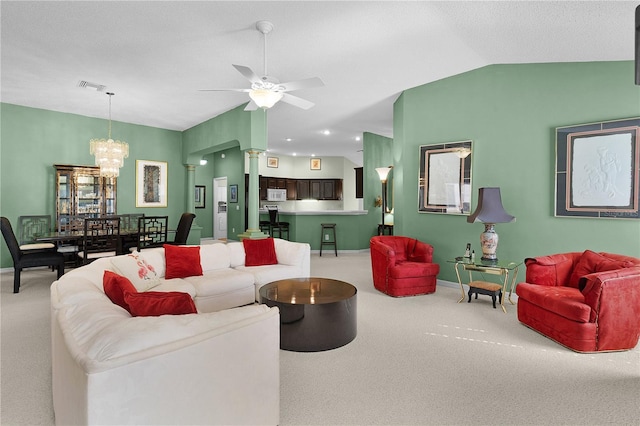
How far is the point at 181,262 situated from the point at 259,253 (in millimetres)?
992

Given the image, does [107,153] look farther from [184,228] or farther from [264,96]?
[264,96]

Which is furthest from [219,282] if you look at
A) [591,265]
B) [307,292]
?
[591,265]

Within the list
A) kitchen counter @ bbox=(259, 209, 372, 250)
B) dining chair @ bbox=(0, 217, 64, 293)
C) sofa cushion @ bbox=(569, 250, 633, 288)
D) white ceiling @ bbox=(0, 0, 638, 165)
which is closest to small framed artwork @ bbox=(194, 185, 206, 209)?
kitchen counter @ bbox=(259, 209, 372, 250)

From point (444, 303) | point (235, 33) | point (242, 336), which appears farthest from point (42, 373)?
point (444, 303)

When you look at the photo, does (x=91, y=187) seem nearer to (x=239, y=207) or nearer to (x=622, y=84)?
(x=239, y=207)

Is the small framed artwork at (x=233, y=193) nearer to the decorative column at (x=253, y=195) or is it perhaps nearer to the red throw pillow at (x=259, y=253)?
the decorative column at (x=253, y=195)

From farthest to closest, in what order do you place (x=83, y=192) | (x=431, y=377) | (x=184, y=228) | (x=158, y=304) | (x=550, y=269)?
(x=83, y=192)
(x=184, y=228)
(x=550, y=269)
(x=431, y=377)
(x=158, y=304)

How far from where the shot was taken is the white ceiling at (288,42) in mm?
3121

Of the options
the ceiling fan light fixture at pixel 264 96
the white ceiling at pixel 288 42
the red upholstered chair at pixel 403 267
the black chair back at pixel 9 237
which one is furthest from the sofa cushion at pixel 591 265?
the black chair back at pixel 9 237

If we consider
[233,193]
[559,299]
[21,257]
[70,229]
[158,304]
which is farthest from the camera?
[233,193]

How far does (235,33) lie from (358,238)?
5.79 metres

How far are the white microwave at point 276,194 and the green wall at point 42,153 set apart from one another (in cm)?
418

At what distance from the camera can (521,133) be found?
14.6 ft

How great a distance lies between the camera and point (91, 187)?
6.85 m
